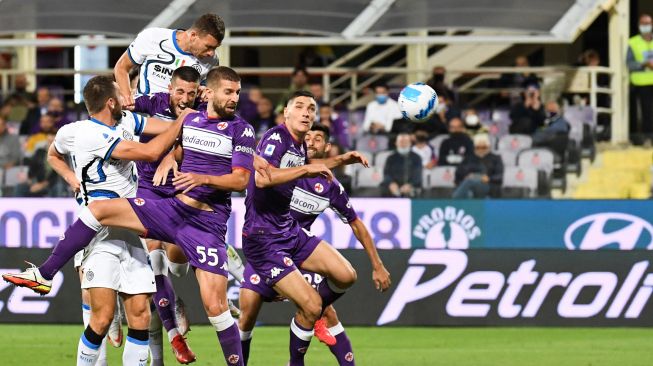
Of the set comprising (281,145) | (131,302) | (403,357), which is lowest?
(403,357)

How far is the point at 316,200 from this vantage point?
1080 centimetres

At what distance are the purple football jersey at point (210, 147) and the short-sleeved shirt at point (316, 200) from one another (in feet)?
4.37

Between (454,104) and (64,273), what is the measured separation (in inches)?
275

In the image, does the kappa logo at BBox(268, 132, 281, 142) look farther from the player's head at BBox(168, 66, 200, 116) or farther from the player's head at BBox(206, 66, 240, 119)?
the player's head at BBox(168, 66, 200, 116)

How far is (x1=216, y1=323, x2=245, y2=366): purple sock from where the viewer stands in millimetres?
9281

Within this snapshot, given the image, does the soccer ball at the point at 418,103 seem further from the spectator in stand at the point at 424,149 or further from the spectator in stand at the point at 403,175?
the spectator in stand at the point at 424,149

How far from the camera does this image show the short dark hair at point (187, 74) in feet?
33.0

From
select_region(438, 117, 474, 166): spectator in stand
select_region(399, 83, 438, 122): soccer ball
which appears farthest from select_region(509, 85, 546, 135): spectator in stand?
select_region(399, 83, 438, 122): soccer ball

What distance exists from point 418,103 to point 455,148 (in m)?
6.97

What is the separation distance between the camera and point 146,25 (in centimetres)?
1970

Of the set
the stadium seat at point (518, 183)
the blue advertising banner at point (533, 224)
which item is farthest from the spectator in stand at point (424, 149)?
the stadium seat at point (518, 183)

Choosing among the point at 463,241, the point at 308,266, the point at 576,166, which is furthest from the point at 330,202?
the point at 576,166

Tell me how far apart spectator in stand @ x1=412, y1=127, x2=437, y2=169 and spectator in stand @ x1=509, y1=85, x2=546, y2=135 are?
62.2 inches

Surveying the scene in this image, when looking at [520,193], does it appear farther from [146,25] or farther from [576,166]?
[146,25]
